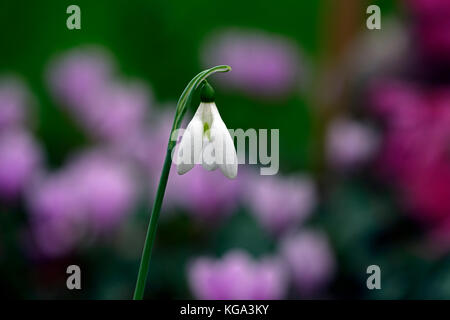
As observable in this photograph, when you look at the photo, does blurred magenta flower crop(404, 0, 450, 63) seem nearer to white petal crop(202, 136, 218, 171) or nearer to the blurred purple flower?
the blurred purple flower

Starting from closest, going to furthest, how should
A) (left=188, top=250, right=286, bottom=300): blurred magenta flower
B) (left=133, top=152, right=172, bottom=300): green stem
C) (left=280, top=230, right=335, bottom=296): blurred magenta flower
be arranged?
(left=133, top=152, right=172, bottom=300): green stem, (left=188, top=250, right=286, bottom=300): blurred magenta flower, (left=280, top=230, right=335, bottom=296): blurred magenta flower

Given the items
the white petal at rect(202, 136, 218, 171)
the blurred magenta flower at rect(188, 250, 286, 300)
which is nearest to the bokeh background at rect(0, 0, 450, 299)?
the blurred magenta flower at rect(188, 250, 286, 300)

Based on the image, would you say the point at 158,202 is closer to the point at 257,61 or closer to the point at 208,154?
the point at 208,154

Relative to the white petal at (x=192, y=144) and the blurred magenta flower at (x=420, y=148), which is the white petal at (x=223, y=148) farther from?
the blurred magenta flower at (x=420, y=148)

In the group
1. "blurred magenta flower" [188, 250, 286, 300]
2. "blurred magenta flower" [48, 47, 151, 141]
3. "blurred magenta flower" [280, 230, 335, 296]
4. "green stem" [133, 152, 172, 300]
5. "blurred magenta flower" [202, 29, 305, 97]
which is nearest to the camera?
"green stem" [133, 152, 172, 300]

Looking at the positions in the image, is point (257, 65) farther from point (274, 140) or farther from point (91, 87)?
point (91, 87)
